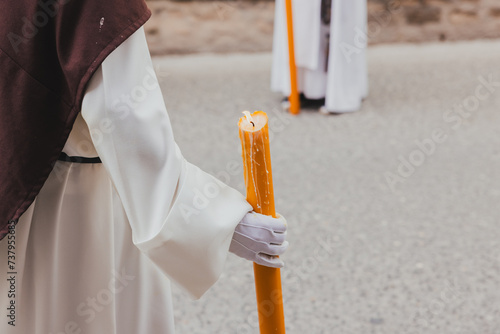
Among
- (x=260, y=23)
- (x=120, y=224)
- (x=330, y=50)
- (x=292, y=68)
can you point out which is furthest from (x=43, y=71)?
(x=260, y=23)

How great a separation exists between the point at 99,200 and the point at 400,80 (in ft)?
14.4

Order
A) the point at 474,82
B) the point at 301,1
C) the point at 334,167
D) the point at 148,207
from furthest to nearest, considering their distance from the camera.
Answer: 1. the point at 474,82
2. the point at 301,1
3. the point at 334,167
4. the point at 148,207

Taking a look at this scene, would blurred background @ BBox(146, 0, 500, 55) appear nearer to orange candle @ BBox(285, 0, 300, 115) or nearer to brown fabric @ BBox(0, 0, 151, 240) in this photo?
orange candle @ BBox(285, 0, 300, 115)

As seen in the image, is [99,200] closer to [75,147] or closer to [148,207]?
[75,147]

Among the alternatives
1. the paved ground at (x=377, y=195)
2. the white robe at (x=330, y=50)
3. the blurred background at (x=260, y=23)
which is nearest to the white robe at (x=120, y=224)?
the paved ground at (x=377, y=195)

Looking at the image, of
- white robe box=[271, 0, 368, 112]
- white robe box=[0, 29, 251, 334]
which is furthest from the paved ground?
white robe box=[0, 29, 251, 334]

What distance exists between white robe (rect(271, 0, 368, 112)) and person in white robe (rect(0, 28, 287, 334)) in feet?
11.2

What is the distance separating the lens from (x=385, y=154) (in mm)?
3832

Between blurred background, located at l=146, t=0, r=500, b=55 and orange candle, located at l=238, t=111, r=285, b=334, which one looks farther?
blurred background, located at l=146, t=0, r=500, b=55

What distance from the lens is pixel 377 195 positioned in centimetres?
332

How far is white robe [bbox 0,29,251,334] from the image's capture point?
3.24 ft

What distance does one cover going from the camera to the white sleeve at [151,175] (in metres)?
0.98

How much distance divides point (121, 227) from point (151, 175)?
27 centimetres

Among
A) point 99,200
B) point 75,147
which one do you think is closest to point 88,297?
point 99,200
